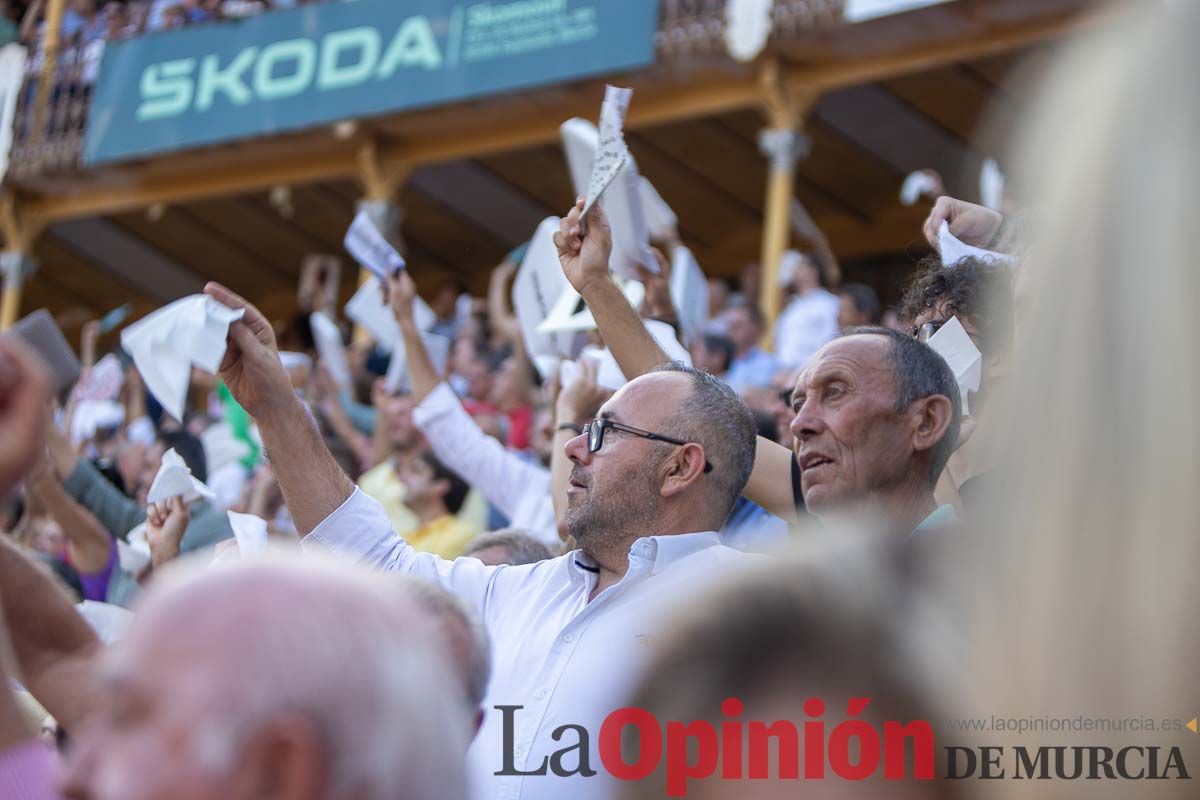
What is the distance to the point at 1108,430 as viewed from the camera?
795 millimetres

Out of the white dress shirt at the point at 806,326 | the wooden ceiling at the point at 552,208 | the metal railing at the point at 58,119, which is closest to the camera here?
the white dress shirt at the point at 806,326

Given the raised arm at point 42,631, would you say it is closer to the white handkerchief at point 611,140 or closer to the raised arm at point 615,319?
the raised arm at point 615,319

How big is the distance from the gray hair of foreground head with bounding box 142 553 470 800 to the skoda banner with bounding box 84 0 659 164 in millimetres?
8832

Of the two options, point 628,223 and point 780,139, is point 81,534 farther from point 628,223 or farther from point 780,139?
point 780,139

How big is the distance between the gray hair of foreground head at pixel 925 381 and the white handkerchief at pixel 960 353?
14 cm

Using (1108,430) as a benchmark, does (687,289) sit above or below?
below

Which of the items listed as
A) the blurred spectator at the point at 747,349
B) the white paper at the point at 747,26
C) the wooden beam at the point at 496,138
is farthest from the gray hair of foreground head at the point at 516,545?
the white paper at the point at 747,26

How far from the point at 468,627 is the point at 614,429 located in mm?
1212

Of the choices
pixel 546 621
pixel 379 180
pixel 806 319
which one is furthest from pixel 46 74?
pixel 546 621

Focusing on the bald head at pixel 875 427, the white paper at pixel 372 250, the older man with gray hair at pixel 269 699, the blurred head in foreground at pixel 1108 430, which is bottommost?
the white paper at pixel 372 250

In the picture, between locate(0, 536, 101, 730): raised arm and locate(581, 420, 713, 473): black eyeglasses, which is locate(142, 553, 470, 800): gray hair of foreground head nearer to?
locate(0, 536, 101, 730): raised arm

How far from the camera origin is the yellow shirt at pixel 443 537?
4.48 m

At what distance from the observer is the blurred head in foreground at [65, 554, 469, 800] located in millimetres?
886

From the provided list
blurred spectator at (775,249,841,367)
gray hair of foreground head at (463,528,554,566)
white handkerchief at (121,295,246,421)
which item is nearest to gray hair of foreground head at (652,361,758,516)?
gray hair of foreground head at (463,528,554,566)
